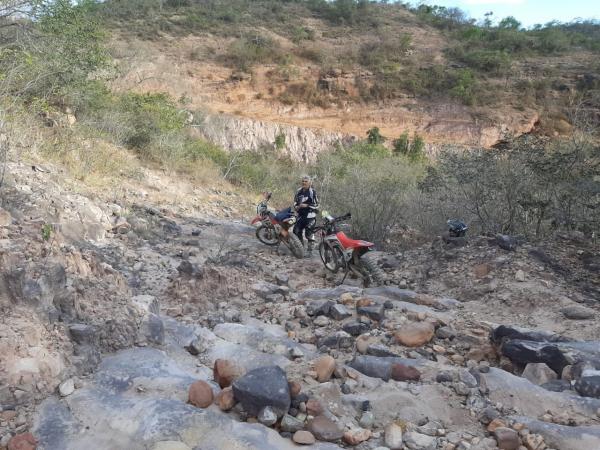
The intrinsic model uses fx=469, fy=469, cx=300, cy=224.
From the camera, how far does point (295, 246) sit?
6.67 meters

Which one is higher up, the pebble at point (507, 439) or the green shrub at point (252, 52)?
the green shrub at point (252, 52)

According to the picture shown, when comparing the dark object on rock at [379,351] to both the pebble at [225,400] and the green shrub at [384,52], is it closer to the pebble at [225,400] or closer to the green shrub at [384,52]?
the pebble at [225,400]

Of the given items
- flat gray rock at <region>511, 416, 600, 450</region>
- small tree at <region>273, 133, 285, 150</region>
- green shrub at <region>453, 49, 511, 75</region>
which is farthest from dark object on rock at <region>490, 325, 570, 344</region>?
green shrub at <region>453, 49, 511, 75</region>

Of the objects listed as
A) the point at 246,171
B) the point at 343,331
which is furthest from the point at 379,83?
the point at 343,331

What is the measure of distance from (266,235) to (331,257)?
172 centimetres

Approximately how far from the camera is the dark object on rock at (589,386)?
284 cm

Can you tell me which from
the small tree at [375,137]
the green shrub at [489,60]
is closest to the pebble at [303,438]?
the small tree at [375,137]

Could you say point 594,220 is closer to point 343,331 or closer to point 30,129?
point 343,331

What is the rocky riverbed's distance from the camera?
97.0 inches

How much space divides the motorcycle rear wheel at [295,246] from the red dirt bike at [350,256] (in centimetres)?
77

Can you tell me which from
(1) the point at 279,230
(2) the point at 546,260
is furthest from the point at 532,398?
(1) the point at 279,230

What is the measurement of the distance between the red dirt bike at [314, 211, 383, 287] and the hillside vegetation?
2092mm

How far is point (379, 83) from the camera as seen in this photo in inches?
987

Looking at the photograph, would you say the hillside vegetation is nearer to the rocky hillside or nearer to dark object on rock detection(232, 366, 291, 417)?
the rocky hillside
